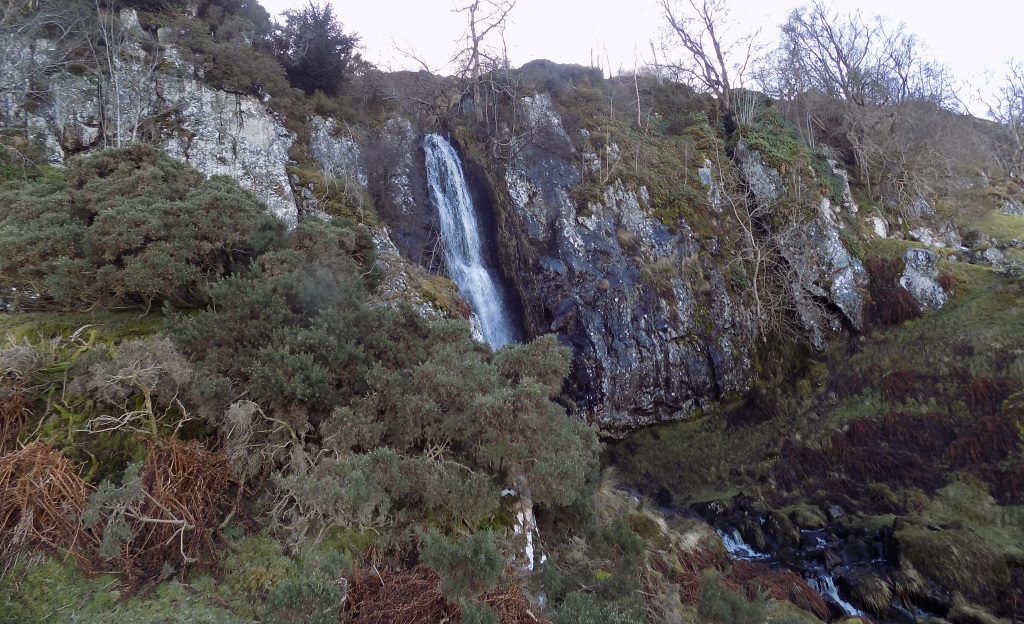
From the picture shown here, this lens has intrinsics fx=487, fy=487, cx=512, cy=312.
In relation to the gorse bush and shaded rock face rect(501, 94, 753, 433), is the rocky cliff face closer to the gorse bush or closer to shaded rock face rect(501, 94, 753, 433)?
shaded rock face rect(501, 94, 753, 433)

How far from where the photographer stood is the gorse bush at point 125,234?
5.27 metres

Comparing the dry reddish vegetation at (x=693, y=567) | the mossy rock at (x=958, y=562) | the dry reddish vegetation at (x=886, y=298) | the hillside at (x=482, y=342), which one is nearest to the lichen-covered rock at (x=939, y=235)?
the hillside at (x=482, y=342)

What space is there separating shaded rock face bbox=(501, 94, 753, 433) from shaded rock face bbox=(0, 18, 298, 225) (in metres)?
7.78

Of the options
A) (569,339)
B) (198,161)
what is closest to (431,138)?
(198,161)

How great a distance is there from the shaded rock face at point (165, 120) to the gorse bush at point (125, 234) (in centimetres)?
705

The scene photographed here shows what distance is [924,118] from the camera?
23641 millimetres

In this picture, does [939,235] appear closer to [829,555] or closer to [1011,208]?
[1011,208]

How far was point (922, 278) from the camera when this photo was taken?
17062 millimetres

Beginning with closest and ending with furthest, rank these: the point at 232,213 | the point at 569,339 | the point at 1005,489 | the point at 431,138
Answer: the point at 232,213
the point at 1005,489
the point at 569,339
the point at 431,138

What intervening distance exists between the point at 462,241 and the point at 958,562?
46.5 ft

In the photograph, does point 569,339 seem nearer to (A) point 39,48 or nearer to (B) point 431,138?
(B) point 431,138

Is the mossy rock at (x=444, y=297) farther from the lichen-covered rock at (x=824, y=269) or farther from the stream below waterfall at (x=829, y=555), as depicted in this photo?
→ the lichen-covered rock at (x=824, y=269)

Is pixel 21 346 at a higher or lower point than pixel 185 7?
lower

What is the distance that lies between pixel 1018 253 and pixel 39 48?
34.5 meters
